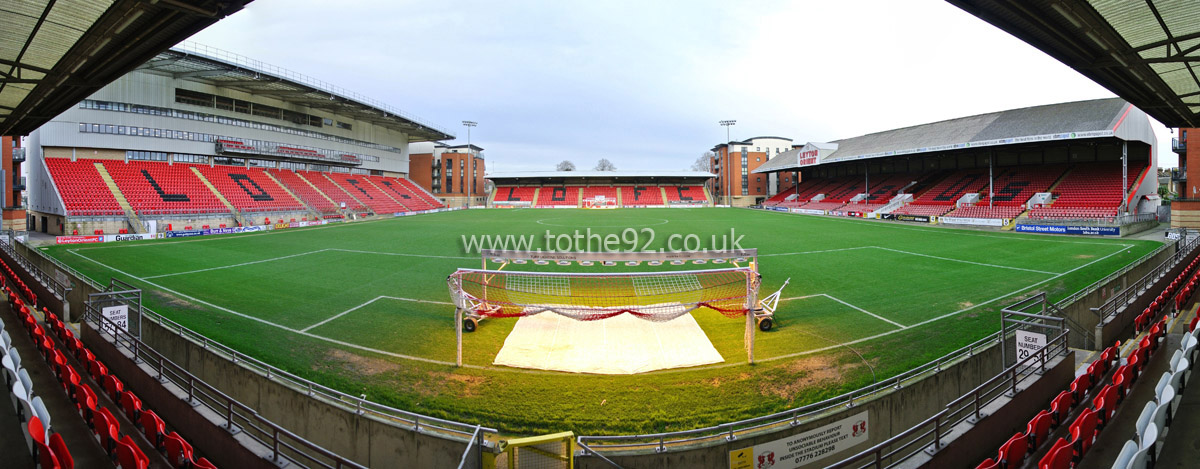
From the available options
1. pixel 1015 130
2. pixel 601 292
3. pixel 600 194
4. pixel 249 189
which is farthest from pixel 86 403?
pixel 600 194

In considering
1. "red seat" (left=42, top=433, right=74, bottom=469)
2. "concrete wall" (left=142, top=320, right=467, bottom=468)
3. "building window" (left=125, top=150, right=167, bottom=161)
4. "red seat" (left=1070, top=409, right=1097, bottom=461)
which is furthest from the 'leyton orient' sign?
"building window" (left=125, top=150, right=167, bottom=161)

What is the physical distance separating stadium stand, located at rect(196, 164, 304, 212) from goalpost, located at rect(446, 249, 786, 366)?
118ft

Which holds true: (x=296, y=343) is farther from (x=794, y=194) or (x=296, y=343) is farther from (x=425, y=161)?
(x=425, y=161)

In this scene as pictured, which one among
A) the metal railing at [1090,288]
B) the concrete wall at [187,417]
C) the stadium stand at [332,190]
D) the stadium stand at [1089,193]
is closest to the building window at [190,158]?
the stadium stand at [332,190]

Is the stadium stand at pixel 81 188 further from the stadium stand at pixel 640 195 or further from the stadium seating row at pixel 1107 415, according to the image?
the stadium stand at pixel 640 195

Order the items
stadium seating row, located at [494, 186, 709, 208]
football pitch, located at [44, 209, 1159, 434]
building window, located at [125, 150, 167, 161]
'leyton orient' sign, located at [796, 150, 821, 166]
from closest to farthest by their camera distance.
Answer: football pitch, located at [44, 209, 1159, 434] < building window, located at [125, 150, 167, 161] < 'leyton orient' sign, located at [796, 150, 821, 166] < stadium seating row, located at [494, 186, 709, 208]

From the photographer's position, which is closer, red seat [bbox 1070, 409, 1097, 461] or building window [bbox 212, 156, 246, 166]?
red seat [bbox 1070, 409, 1097, 461]

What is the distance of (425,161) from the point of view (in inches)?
3324

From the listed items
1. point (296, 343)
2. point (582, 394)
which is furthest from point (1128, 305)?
point (296, 343)

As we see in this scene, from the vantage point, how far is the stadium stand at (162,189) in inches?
1356

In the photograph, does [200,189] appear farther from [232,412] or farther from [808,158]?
[808,158]

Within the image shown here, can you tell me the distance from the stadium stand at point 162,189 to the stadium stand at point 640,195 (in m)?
51.2

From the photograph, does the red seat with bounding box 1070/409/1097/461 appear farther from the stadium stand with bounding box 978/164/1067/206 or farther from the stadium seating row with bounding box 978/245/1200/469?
the stadium stand with bounding box 978/164/1067/206

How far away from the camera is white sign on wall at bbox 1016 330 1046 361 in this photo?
7.42m
